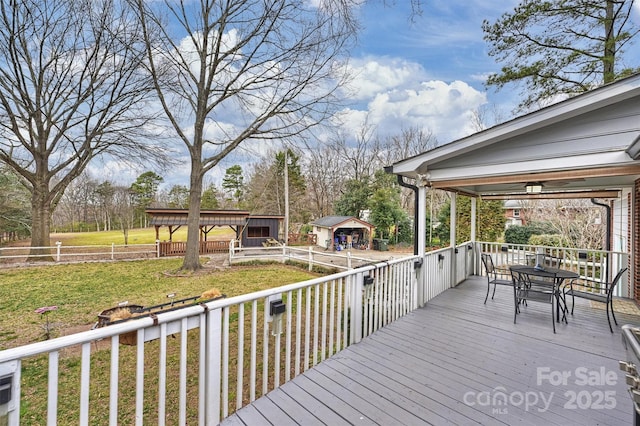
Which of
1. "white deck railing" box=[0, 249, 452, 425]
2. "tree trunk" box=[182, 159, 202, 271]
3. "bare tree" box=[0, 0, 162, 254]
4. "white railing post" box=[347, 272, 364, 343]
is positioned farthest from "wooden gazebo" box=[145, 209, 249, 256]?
"white railing post" box=[347, 272, 364, 343]

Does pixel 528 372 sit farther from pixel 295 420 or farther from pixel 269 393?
pixel 269 393

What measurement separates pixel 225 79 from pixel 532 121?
10.2 meters

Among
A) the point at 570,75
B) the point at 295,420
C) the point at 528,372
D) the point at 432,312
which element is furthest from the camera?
the point at 570,75

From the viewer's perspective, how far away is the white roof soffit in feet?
10.4

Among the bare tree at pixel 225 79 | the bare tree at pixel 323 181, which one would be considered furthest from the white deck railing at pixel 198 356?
the bare tree at pixel 323 181

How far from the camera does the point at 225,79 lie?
10625 millimetres

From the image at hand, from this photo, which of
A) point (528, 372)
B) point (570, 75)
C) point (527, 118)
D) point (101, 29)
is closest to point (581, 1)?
point (570, 75)

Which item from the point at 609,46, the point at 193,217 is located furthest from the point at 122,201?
the point at 609,46

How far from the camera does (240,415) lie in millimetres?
2158

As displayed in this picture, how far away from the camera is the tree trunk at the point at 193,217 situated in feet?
35.4

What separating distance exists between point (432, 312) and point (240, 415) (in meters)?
3.42

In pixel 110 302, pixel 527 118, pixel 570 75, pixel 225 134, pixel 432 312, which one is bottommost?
pixel 110 302

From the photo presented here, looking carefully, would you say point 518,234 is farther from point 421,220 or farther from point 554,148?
point 554,148

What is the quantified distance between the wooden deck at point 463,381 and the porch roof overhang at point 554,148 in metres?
2.22
